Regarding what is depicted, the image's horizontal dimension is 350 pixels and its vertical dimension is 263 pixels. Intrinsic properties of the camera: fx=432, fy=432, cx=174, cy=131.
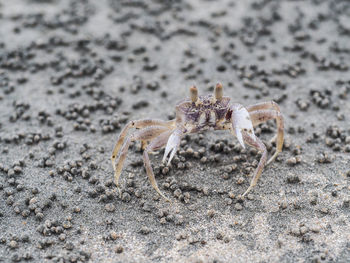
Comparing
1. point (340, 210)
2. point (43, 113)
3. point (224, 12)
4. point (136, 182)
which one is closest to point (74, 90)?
point (43, 113)

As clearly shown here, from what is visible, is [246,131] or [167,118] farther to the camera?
[167,118]

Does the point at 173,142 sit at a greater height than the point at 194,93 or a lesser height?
lesser

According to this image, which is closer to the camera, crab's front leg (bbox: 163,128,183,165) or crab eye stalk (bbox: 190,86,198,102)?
crab's front leg (bbox: 163,128,183,165)

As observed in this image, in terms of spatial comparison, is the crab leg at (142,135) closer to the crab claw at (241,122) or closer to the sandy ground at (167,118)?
the sandy ground at (167,118)

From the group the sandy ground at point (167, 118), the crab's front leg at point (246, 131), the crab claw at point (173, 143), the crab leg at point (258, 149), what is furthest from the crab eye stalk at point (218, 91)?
the sandy ground at point (167, 118)

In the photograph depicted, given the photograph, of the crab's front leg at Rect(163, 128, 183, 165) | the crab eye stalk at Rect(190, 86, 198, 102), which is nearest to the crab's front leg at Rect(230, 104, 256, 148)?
the crab eye stalk at Rect(190, 86, 198, 102)

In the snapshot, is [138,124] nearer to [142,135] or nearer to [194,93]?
[142,135]

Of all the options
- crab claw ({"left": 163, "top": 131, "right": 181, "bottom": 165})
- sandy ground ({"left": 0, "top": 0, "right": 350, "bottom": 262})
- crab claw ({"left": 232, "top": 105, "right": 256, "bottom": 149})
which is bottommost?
sandy ground ({"left": 0, "top": 0, "right": 350, "bottom": 262})

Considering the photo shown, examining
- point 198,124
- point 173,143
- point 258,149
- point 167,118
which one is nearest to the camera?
point 173,143

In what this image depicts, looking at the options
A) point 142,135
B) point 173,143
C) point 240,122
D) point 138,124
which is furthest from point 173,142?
point 240,122

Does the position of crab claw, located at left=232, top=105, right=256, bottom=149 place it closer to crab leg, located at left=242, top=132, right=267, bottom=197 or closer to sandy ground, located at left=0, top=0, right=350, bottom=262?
crab leg, located at left=242, top=132, right=267, bottom=197

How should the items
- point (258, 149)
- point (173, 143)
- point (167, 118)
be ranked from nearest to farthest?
point (173, 143), point (258, 149), point (167, 118)
